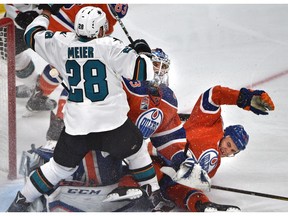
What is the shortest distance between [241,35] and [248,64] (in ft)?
1.44

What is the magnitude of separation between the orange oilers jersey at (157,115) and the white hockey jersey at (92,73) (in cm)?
24

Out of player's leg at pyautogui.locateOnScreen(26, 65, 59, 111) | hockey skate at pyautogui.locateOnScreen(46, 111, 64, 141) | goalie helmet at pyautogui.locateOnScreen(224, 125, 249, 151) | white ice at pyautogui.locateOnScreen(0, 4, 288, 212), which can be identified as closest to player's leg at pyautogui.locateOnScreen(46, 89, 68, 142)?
hockey skate at pyautogui.locateOnScreen(46, 111, 64, 141)

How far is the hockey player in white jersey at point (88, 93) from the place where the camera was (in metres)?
2.78

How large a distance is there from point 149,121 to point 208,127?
13.6 inches

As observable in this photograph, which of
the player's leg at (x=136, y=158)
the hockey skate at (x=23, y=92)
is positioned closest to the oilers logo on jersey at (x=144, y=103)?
the player's leg at (x=136, y=158)

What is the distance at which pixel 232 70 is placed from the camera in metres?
4.78

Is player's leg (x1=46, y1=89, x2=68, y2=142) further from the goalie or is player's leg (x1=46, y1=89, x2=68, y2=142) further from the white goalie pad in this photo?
the white goalie pad

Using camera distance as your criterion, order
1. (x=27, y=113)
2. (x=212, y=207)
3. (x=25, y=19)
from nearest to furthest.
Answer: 1. (x=212, y=207)
2. (x=25, y=19)
3. (x=27, y=113)

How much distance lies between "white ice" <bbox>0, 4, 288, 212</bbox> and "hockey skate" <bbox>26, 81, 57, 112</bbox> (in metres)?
0.05

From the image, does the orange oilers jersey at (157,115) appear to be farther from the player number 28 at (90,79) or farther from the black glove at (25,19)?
the black glove at (25,19)

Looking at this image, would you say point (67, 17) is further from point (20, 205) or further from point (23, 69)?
point (20, 205)

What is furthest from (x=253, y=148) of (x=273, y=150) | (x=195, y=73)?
(x=195, y=73)

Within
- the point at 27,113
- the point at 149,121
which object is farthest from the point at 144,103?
the point at 27,113

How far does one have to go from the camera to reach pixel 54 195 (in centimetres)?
299
